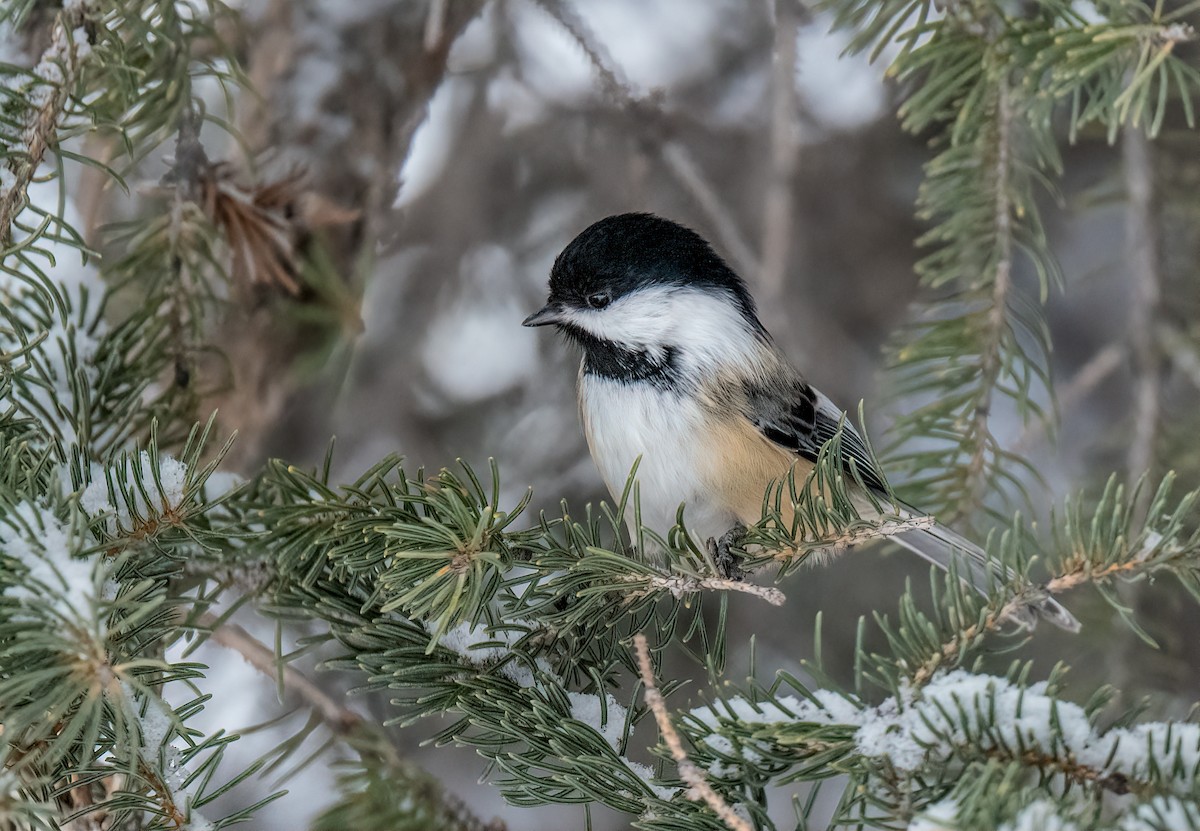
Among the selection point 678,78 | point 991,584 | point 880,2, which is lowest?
point 991,584

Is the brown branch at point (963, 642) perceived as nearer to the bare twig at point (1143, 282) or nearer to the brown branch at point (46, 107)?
the brown branch at point (46, 107)

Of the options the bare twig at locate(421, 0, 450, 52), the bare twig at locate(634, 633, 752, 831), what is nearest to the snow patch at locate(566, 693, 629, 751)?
the bare twig at locate(634, 633, 752, 831)

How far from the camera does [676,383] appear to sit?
4.31 ft

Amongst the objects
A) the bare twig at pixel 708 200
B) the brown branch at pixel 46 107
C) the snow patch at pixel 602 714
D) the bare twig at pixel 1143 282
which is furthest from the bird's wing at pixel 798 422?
the brown branch at pixel 46 107

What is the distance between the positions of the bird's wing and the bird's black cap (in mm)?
192

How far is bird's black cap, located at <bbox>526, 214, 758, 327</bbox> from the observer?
1.33 meters

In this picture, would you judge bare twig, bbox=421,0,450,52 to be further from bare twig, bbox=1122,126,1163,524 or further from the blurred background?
bare twig, bbox=1122,126,1163,524

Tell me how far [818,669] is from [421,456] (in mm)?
1357

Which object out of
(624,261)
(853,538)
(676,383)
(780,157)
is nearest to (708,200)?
(780,157)

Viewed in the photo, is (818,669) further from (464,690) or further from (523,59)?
(523,59)

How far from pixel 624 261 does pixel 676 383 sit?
0.61 feet

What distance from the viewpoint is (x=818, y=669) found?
2.15 feet

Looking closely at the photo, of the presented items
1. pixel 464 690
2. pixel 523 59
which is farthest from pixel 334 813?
pixel 523 59

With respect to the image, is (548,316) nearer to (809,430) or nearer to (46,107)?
(809,430)
